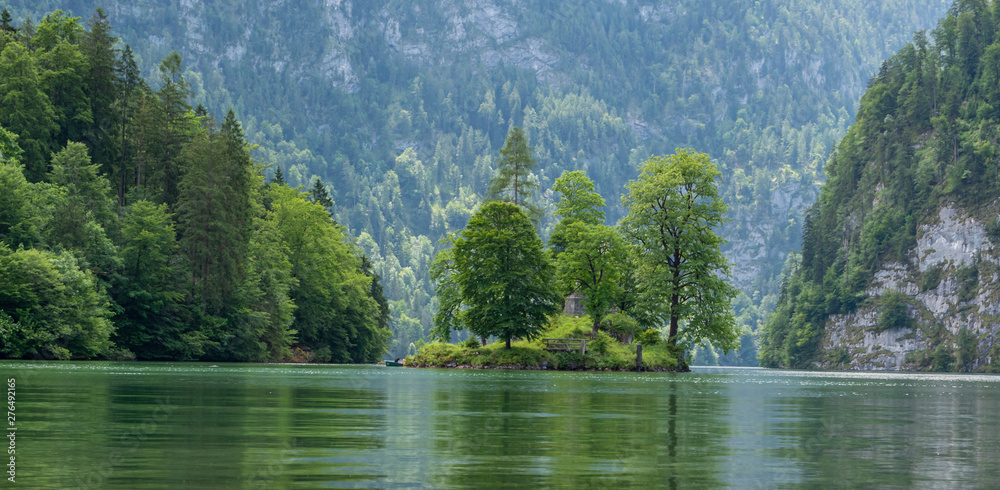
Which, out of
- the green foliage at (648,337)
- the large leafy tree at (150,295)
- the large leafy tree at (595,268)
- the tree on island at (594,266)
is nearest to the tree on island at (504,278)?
the tree on island at (594,266)

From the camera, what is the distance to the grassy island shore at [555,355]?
78.9m

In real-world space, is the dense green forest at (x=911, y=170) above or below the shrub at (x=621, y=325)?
above

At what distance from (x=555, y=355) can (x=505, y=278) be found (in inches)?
271

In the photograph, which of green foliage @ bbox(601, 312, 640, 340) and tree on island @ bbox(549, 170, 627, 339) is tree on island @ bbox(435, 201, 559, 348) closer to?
tree on island @ bbox(549, 170, 627, 339)

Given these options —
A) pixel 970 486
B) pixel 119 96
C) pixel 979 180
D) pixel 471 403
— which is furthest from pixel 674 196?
pixel 979 180

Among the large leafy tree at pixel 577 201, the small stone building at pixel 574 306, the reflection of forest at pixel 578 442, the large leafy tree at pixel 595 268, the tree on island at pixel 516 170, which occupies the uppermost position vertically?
the tree on island at pixel 516 170

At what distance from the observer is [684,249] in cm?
8419

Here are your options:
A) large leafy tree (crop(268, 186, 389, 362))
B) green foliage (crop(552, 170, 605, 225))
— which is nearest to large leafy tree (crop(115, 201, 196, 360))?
large leafy tree (crop(268, 186, 389, 362))

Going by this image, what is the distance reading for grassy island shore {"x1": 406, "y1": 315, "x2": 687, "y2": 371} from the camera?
78.9 metres

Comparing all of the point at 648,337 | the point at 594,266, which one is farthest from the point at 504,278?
the point at 648,337

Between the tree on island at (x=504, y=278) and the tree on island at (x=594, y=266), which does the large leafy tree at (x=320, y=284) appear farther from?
the tree on island at (x=594, y=266)

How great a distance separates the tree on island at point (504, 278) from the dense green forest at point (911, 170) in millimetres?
108552

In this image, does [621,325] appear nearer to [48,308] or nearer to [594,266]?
[594,266]

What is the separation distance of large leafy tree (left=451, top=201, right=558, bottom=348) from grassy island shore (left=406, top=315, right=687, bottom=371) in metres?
1.27
